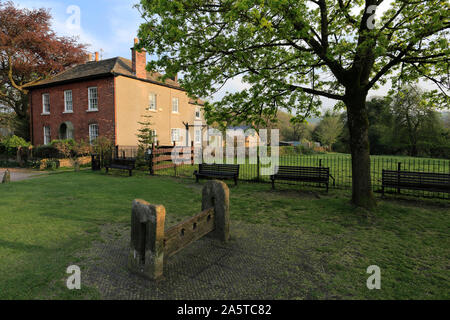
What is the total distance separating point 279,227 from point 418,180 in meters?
6.04

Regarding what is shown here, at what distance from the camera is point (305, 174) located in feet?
34.1

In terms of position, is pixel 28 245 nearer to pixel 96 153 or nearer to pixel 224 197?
pixel 224 197

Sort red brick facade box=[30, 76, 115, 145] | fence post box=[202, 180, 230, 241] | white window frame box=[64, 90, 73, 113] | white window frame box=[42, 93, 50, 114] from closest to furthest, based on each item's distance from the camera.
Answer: fence post box=[202, 180, 230, 241] < red brick facade box=[30, 76, 115, 145] < white window frame box=[64, 90, 73, 113] < white window frame box=[42, 93, 50, 114]

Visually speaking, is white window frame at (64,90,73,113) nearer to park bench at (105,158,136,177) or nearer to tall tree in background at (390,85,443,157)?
park bench at (105,158,136,177)

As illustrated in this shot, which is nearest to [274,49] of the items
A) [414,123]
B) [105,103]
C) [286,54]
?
[286,54]

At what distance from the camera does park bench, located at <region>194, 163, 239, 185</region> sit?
11.8 m

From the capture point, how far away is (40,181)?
12.5 metres

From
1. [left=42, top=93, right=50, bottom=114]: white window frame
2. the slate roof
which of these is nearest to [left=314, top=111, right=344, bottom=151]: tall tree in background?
the slate roof

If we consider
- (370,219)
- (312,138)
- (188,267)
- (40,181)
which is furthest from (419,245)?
(312,138)

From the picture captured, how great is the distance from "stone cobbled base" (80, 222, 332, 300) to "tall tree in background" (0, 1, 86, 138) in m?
30.1

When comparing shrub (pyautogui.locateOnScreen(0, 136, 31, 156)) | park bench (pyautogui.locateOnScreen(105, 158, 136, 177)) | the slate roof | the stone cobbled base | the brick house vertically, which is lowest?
the stone cobbled base

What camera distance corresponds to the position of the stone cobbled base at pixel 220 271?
343 cm
